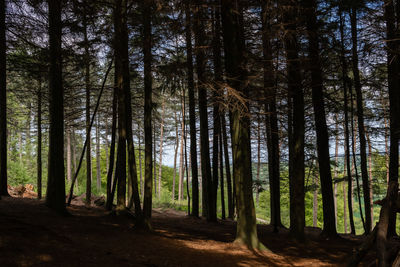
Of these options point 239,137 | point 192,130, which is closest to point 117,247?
point 239,137

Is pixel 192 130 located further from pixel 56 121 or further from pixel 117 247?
pixel 117 247

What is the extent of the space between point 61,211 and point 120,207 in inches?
75.2

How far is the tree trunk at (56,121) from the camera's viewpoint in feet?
29.7

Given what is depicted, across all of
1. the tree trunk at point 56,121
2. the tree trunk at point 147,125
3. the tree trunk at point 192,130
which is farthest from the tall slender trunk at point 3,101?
the tree trunk at point 192,130

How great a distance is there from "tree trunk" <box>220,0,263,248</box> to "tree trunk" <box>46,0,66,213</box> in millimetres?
5449

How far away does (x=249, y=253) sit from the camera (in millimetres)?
7266

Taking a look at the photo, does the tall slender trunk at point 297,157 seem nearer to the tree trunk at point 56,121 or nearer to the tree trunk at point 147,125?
the tree trunk at point 147,125

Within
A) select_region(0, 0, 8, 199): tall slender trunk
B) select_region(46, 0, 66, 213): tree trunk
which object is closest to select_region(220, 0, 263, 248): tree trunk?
select_region(46, 0, 66, 213): tree trunk

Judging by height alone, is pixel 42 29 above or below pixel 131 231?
above

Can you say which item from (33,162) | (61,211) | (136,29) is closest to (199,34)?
(136,29)

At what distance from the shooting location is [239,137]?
7895 mm

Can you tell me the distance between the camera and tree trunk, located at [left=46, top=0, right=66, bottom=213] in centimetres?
904

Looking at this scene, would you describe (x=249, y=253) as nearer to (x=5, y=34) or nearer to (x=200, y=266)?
(x=200, y=266)

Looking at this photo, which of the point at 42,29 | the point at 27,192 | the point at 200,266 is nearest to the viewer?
the point at 200,266
